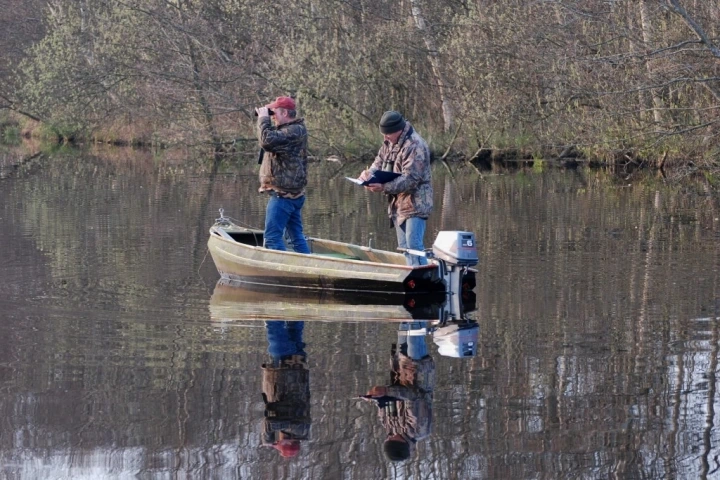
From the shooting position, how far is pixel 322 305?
997cm

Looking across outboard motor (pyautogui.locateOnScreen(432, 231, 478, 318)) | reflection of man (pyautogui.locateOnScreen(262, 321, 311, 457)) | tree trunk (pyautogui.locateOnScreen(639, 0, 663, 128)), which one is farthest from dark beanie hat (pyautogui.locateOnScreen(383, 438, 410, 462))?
tree trunk (pyautogui.locateOnScreen(639, 0, 663, 128))

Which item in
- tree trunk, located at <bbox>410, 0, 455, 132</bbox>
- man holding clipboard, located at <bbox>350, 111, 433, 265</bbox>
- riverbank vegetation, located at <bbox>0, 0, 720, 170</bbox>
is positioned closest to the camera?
man holding clipboard, located at <bbox>350, 111, 433, 265</bbox>

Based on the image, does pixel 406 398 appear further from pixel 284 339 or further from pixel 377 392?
pixel 284 339

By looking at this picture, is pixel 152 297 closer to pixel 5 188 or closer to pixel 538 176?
pixel 5 188

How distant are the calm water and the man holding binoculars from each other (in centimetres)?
81

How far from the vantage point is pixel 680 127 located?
2172 centimetres

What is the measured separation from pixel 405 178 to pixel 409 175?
4 centimetres

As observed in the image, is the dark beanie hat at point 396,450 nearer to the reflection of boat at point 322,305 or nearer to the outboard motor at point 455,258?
the reflection of boat at point 322,305

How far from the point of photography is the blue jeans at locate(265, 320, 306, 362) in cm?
778

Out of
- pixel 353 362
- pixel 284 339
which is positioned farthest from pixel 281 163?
pixel 353 362

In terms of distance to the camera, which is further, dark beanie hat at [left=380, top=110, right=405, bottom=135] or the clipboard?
dark beanie hat at [left=380, top=110, right=405, bottom=135]

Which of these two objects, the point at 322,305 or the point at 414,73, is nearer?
the point at 322,305

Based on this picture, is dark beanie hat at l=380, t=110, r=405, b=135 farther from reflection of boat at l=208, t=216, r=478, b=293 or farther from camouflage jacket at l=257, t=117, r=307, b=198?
A: reflection of boat at l=208, t=216, r=478, b=293

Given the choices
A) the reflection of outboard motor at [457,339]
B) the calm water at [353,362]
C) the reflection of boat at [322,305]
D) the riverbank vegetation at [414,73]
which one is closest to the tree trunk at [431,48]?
the riverbank vegetation at [414,73]
